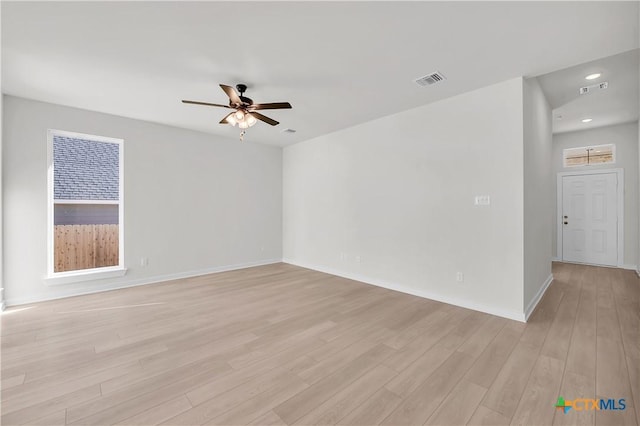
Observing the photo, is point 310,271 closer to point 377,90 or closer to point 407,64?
point 377,90

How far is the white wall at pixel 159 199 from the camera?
144 inches

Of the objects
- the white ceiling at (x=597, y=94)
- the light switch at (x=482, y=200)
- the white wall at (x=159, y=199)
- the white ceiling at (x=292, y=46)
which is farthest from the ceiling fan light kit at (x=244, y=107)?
the white ceiling at (x=597, y=94)

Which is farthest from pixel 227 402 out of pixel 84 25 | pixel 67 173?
pixel 67 173

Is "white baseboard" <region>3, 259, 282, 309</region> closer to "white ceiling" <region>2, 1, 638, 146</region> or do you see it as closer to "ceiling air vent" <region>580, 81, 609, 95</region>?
"white ceiling" <region>2, 1, 638, 146</region>

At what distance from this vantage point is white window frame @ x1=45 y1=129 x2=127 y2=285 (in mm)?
3871

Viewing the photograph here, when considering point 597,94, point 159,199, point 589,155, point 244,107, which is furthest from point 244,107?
point 589,155

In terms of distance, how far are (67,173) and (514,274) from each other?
6.34 m

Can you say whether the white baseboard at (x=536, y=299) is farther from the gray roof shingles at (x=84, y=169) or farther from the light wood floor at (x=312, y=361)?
the gray roof shingles at (x=84, y=169)

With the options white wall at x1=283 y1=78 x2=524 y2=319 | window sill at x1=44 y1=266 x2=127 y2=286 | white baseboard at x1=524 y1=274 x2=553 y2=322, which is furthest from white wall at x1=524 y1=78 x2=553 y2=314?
window sill at x1=44 y1=266 x2=127 y2=286

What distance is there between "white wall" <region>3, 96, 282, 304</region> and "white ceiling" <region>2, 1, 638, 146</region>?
0.59 m

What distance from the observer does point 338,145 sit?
17.3 ft

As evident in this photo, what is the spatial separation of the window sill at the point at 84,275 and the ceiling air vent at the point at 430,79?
519 centimetres

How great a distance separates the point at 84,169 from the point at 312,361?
4.61 meters

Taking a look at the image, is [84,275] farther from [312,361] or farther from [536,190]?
[536,190]
